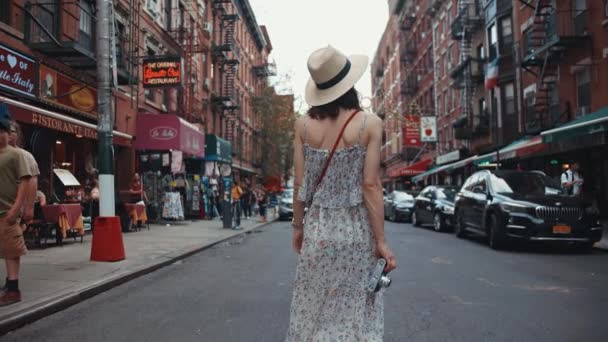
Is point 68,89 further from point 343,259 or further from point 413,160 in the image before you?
point 413,160

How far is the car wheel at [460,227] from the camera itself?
45.1ft

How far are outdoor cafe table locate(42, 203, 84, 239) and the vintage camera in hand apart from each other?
377 inches

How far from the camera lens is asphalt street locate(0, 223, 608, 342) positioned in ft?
15.5

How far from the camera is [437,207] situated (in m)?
17.0

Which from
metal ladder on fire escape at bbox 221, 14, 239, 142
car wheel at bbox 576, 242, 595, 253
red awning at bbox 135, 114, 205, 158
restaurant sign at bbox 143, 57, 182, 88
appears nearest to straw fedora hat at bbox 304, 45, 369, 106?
car wheel at bbox 576, 242, 595, 253

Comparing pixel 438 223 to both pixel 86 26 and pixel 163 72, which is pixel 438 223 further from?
pixel 86 26

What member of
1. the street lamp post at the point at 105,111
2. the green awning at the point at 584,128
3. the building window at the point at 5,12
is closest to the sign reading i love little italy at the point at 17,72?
the building window at the point at 5,12

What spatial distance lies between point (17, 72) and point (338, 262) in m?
11.2

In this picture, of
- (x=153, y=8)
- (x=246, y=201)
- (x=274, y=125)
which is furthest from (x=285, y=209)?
(x=274, y=125)

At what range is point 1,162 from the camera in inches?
210

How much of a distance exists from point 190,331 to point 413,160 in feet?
147

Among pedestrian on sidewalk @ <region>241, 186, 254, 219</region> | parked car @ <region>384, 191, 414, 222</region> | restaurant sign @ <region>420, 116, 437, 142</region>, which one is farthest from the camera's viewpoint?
restaurant sign @ <region>420, 116, 437, 142</region>

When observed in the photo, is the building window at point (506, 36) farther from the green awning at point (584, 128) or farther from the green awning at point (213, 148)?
the green awning at point (213, 148)

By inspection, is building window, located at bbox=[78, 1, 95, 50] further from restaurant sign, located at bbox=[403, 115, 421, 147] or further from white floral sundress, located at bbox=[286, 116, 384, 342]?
restaurant sign, located at bbox=[403, 115, 421, 147]
